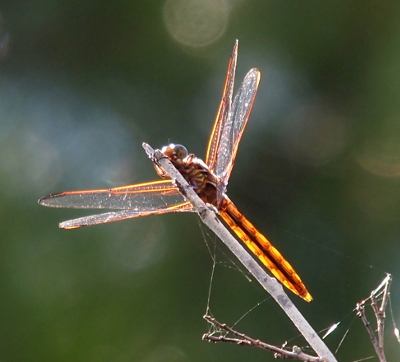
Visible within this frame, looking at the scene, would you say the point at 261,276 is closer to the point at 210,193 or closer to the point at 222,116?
the point at 210,193

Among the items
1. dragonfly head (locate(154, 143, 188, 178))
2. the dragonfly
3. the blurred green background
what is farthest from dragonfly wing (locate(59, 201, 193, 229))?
the blurred green background

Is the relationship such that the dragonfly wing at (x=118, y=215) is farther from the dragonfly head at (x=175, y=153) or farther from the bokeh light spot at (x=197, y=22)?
the bokeh light spot at (x=197, y=22)

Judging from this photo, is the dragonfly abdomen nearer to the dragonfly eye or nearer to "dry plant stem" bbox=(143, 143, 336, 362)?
the dragonfly eye

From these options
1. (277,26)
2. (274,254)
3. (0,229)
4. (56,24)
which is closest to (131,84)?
(56,24)

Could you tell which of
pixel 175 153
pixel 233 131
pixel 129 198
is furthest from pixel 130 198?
pixel 233 131

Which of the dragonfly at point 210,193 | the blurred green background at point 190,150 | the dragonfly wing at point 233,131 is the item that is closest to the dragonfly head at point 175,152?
the dragonfly at point 210,193
